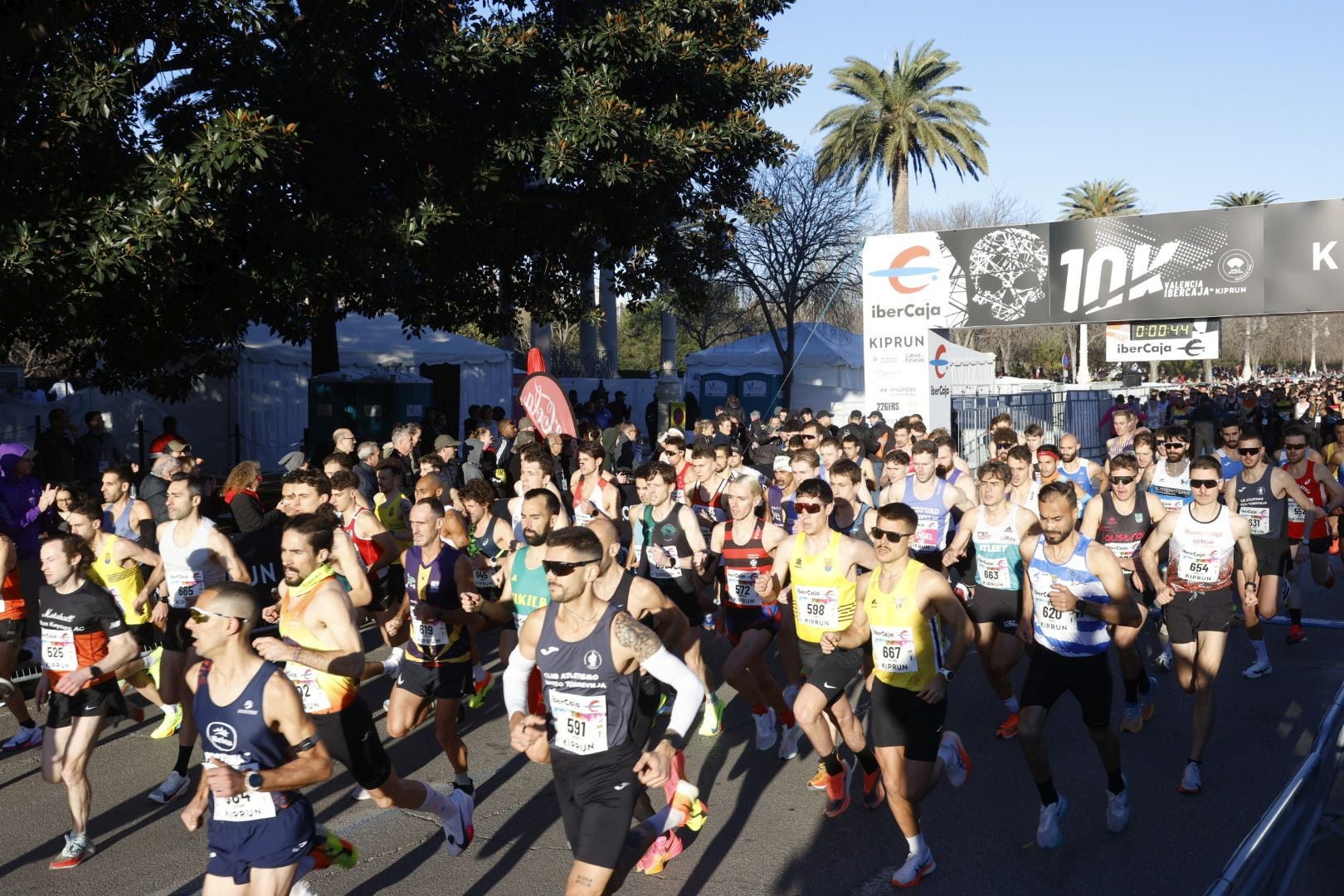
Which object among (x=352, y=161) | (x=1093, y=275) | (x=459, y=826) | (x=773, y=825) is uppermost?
(x=352, y=161)

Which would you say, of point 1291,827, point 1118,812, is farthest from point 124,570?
point 1291,827

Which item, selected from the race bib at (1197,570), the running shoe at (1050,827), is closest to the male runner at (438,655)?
the running shoe at (1050,827)

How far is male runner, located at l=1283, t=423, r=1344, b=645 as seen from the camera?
1025 centimetres

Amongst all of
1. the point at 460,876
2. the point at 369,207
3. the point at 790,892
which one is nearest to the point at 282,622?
the point at 460,876

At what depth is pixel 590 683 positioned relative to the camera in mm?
4398

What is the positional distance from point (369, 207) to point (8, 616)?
8.56 meters

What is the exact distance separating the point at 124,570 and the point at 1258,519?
818cm

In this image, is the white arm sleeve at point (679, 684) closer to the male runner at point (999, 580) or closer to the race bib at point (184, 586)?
the male runner at point (999, 580)

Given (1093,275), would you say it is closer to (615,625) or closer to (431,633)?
(431,633)

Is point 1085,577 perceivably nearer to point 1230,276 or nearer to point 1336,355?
point 1230,276

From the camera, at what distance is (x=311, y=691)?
5.38 metres

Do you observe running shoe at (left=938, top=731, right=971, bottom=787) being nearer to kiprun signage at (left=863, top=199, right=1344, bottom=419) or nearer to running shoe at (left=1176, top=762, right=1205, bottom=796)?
running shoe at (left=1176, top=762, right=1205, bottom=796)

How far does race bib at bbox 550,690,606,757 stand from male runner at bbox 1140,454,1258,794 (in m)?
4.09

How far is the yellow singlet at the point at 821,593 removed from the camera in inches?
254
